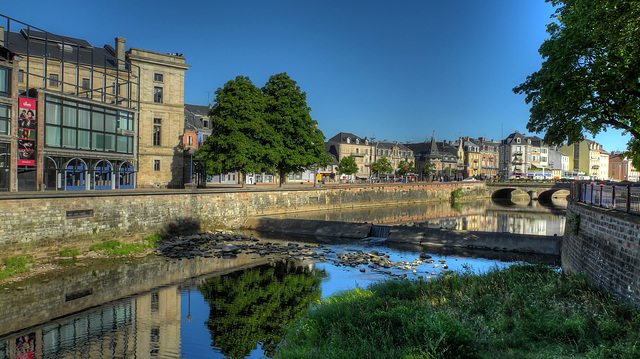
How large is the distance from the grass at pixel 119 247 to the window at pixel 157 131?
68.0 feet

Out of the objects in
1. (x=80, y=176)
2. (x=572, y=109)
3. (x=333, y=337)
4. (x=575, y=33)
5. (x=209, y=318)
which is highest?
(x=575, y=33)

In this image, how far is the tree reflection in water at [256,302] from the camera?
14738 mm

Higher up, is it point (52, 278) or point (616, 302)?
point (616, 302)

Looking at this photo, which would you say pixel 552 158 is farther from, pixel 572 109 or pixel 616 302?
pixel 616 302

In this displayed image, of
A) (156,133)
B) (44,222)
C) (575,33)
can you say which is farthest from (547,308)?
(156,133)

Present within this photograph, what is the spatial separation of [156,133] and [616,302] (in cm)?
4578

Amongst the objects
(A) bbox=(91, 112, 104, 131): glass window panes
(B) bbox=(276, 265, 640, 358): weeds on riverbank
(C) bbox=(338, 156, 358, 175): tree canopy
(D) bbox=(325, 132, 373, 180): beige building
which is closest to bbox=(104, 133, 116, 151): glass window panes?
(A) bbox=(91, 112, 104, 131): glass window panes

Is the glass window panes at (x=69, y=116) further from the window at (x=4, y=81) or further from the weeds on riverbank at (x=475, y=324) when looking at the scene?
the weeds on riverbank at (x=475, y=324)

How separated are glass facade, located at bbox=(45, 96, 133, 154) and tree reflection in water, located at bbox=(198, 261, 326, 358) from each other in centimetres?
1919

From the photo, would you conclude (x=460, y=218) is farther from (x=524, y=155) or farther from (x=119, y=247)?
(x=524, y=155)

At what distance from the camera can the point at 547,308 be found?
514 inches

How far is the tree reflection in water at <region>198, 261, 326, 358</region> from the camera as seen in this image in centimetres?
1474

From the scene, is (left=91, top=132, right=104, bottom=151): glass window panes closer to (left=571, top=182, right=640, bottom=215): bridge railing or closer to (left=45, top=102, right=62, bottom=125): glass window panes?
(left=45, top=102, right=62, bottom=125): glass window panes

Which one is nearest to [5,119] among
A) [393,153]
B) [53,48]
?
[53,48]
